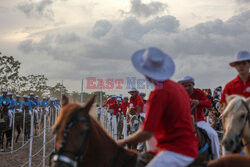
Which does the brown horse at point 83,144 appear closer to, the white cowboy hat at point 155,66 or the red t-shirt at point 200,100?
the white cowboy hat at point 155,66

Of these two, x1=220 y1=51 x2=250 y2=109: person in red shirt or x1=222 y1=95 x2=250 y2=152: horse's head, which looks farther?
x1=220 y1=51 x2=250 y2=109: person in red shirt

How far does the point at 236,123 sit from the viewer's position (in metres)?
4.24

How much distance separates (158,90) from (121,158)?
107 cm

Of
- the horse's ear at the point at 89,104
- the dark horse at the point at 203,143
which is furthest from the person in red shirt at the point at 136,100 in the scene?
the horse's ear at the point at 89,104

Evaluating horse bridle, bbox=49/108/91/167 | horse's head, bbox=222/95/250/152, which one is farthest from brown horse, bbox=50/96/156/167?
horse's head, bbox=222/95/250/152

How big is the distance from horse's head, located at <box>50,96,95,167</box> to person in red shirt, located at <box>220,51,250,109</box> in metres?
2.73

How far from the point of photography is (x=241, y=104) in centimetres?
436

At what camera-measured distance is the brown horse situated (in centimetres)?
298

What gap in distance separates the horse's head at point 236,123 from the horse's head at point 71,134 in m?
2.01

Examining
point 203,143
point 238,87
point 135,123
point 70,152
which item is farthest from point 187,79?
point 135,123

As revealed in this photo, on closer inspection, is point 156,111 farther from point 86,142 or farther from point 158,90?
point 86,142

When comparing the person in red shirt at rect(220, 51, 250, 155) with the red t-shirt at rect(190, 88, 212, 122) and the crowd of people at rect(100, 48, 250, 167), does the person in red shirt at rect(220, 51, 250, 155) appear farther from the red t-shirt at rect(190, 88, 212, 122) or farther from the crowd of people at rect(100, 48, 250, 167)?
the crowd of people at rect(100, 48, 250, 167)

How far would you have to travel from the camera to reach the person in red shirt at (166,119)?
293 cm

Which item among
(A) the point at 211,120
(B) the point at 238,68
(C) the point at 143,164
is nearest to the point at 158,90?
(C) the point at 143,164
